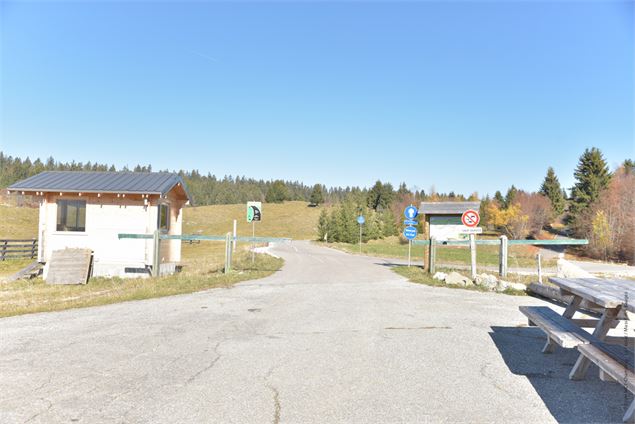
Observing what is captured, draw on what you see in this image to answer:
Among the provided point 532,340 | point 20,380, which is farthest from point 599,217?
point 20,380

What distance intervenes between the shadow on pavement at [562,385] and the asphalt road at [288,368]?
2 centimetres

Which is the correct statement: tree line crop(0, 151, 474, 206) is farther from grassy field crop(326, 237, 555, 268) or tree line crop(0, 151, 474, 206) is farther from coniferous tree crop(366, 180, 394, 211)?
grassy field crop(326, 237, 555, 268)

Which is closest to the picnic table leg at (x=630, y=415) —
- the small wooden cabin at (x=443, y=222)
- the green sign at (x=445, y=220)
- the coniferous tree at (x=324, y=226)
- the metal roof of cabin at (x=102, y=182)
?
the small wooden cabin at (x=443, y=222)

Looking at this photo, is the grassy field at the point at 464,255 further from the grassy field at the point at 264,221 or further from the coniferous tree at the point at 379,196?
the coniferous tree at the point at 379,196

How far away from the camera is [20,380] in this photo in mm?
4676

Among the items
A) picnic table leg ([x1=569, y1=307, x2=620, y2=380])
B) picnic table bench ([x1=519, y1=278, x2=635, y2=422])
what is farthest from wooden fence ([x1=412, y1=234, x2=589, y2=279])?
picnic table leg ([x1=569, y1=307, x2=620, y2=380])

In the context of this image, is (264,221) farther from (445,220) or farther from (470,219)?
(470,219)

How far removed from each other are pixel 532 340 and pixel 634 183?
51.0 metres

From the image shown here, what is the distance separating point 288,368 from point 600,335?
369cm

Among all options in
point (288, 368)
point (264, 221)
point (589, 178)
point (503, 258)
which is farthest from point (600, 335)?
point (264, 221)

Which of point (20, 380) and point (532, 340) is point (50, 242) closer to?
point (20, 380)

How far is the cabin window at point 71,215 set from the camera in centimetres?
1692

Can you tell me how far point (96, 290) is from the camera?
13.1 m

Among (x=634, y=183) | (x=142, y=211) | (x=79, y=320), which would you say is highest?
(x=634, y=183)
